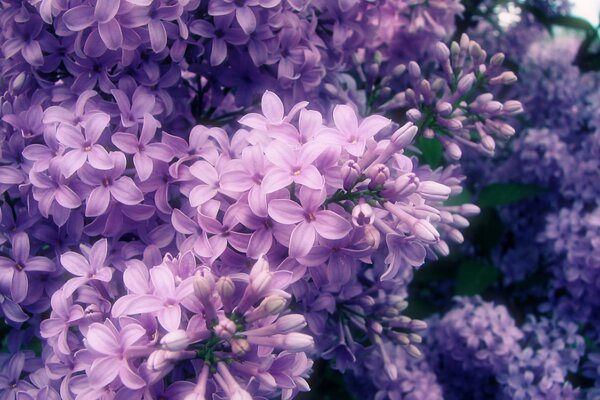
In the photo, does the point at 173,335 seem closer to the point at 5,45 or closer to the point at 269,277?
the point at 269,277

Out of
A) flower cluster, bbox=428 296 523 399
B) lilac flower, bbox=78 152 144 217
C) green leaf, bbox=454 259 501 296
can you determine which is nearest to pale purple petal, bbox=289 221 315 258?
lilac flower, bbox=78 152 144 217

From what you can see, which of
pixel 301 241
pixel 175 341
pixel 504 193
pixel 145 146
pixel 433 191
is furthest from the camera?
pixel 504 193

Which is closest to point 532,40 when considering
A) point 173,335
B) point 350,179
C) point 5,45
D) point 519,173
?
point 519,173

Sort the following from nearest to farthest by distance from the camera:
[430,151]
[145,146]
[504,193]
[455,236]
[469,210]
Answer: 1. [145,146]
2. [455,236]
3. [469,210]
4. [430,151]
5. [504,193]

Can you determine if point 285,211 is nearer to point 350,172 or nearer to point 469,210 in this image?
point 350,172

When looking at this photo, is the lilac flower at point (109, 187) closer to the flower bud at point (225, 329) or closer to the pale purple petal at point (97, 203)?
the pale purple petal at point (97, 203)

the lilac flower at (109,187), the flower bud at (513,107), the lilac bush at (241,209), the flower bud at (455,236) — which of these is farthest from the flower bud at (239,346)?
the flower bud at (513,107)

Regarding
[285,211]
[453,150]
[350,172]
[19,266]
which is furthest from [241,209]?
[453,150]
